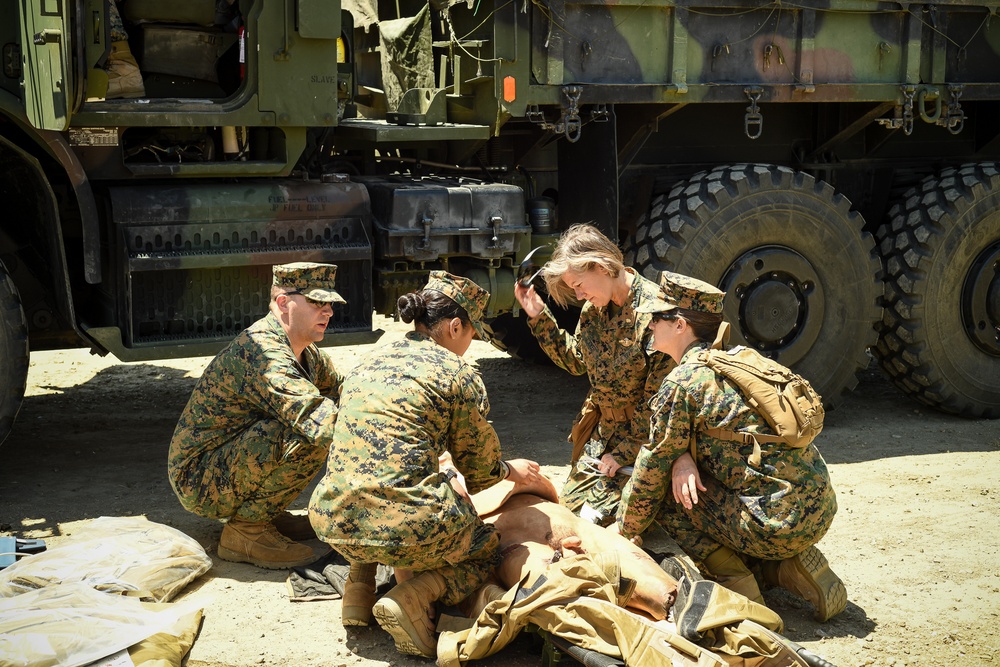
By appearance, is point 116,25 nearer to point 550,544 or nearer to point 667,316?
point 667,316

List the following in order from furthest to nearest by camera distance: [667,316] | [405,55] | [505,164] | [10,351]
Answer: [405,55] → [505,164] → [10,351] → [667,316]

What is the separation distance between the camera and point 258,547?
4664 millimetres

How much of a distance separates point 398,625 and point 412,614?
0.07m

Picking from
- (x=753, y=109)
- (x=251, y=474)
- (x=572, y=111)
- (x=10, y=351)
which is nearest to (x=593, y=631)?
(x=251, y=474)

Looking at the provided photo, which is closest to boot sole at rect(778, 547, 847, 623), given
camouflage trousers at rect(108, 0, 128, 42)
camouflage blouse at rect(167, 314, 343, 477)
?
camouflage blouse at rect(167, 314, 343, 477)

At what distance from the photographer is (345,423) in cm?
401

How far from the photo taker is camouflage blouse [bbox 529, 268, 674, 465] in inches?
198

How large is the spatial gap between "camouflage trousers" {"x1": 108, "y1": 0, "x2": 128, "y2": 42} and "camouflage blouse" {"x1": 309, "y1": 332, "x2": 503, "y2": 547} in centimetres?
228

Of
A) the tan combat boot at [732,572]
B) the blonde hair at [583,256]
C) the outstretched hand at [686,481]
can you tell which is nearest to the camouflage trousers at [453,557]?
the outstretched hand at [686,481]

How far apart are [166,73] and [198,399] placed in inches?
77.2

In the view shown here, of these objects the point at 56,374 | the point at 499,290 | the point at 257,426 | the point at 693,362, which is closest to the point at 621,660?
the point at 693,362

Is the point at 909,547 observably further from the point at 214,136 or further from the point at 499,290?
the point at 214,136

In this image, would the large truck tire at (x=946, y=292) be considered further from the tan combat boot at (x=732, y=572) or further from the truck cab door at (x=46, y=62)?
the truck cab door at (x=46, y=62)

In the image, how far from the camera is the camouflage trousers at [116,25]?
5336 millimetres
